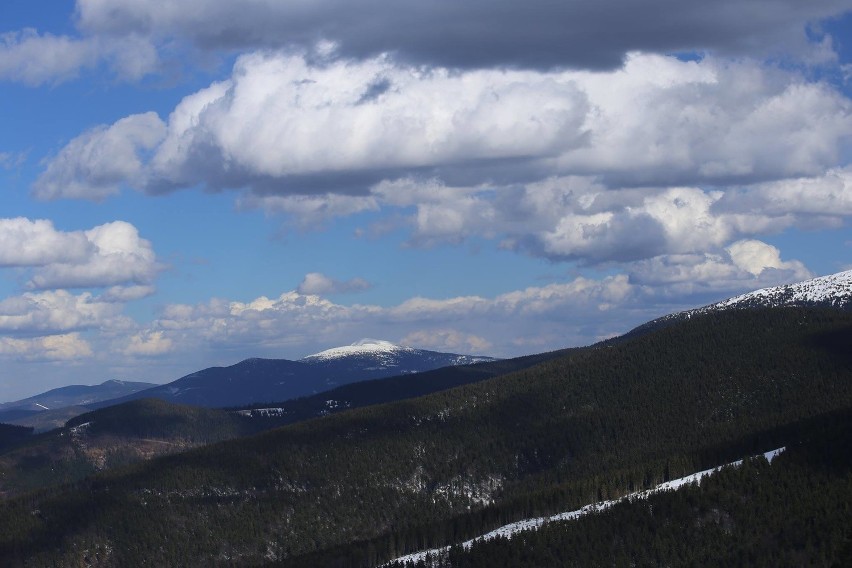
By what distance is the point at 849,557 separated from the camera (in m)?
155
